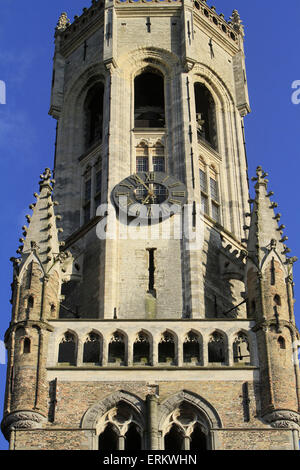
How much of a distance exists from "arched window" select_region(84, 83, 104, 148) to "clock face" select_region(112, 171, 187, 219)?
551 centimetres

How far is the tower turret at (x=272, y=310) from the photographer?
38.5 meters

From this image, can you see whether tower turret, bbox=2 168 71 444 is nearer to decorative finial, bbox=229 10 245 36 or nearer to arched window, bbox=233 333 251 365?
arched window, bbox=233 333 251 365

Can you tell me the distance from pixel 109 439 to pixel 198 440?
2473 mm

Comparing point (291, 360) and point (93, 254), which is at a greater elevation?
point (93, 254)

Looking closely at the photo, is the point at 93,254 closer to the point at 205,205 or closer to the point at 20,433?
the point at 205,205

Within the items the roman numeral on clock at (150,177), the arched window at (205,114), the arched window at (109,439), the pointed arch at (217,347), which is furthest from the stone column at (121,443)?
the arched window at (205,114)

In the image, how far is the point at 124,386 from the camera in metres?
38.9

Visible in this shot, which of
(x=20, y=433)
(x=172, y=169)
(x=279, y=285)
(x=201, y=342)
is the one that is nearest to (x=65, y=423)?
(x=20, y=433)

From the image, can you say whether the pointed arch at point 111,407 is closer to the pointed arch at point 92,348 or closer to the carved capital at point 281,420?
the pointed arch at point 92,348

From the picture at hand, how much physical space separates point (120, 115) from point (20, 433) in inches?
586

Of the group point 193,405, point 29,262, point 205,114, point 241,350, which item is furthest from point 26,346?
point 205,114

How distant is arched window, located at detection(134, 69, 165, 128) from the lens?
165 ft

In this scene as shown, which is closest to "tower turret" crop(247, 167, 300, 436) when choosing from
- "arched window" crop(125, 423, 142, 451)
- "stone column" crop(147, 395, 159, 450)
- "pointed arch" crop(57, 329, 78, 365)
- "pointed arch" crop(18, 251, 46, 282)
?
"stone column" crop(147, 395, 159, 450)

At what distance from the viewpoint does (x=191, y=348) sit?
1626 inches
